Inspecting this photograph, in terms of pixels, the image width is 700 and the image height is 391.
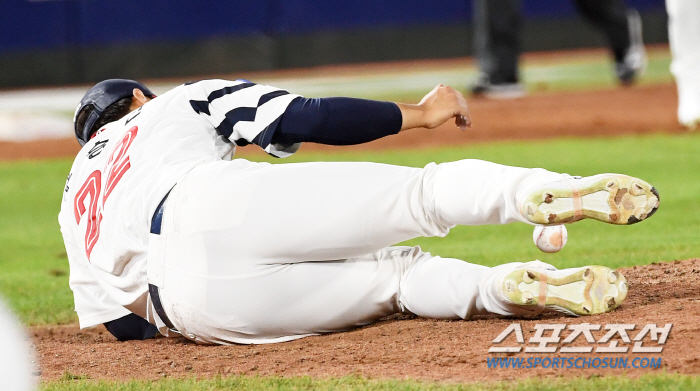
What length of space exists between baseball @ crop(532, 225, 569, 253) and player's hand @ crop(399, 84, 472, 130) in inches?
19.0

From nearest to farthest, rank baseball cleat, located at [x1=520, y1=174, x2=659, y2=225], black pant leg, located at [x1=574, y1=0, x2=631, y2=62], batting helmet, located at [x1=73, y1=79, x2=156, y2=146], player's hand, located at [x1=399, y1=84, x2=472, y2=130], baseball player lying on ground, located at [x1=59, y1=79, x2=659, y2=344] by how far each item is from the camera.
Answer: baseball cleat, located at [x1=520, y1=174, x2=659, y2=225]
baseball player lying on ground, located at [x1=59, y1=79, x2=659, y2=344]
player's hand, located at [x1=399, y1=84, x2=472, y2=130]
batting helmet, located at [x1=73, y1=79, x2=156, y2=146]
black pant leg, located at [x1=574, y1=0, x2=631, y2=62]

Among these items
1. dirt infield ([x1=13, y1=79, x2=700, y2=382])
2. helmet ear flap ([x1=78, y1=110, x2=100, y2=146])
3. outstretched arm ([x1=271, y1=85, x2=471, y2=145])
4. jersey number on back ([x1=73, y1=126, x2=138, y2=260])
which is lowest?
dirt infield ([x1=13, y1=79, x2=700, y2=382])

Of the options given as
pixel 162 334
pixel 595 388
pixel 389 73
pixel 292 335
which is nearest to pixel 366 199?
pixel 292 335

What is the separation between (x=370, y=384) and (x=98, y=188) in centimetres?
136

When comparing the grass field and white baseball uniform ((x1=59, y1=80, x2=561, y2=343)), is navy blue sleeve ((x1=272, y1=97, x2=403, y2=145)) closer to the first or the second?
white baseball uniform ((x1=59, y1=80, x2=561, y2=343))

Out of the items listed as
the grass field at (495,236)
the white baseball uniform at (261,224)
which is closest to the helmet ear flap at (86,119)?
the white baseball uniform at (261,224)

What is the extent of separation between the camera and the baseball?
331 centimetres

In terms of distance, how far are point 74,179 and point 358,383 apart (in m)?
1.55

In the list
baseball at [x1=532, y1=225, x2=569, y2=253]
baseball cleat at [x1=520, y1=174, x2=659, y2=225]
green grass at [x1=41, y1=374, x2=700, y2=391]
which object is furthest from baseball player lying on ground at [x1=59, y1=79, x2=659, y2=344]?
green grass at [x1=41, y1=374, x2=700, y2=391]

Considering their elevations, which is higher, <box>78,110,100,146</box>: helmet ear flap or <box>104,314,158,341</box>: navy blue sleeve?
<box>78,110,100,146</box>: helmet ear flap

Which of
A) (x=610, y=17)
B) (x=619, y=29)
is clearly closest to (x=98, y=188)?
(x=610, y=17)

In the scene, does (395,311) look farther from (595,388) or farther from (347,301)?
(595,388)

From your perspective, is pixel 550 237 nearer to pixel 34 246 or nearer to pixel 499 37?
pixel 34 246

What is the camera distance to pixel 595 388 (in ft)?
8.34
